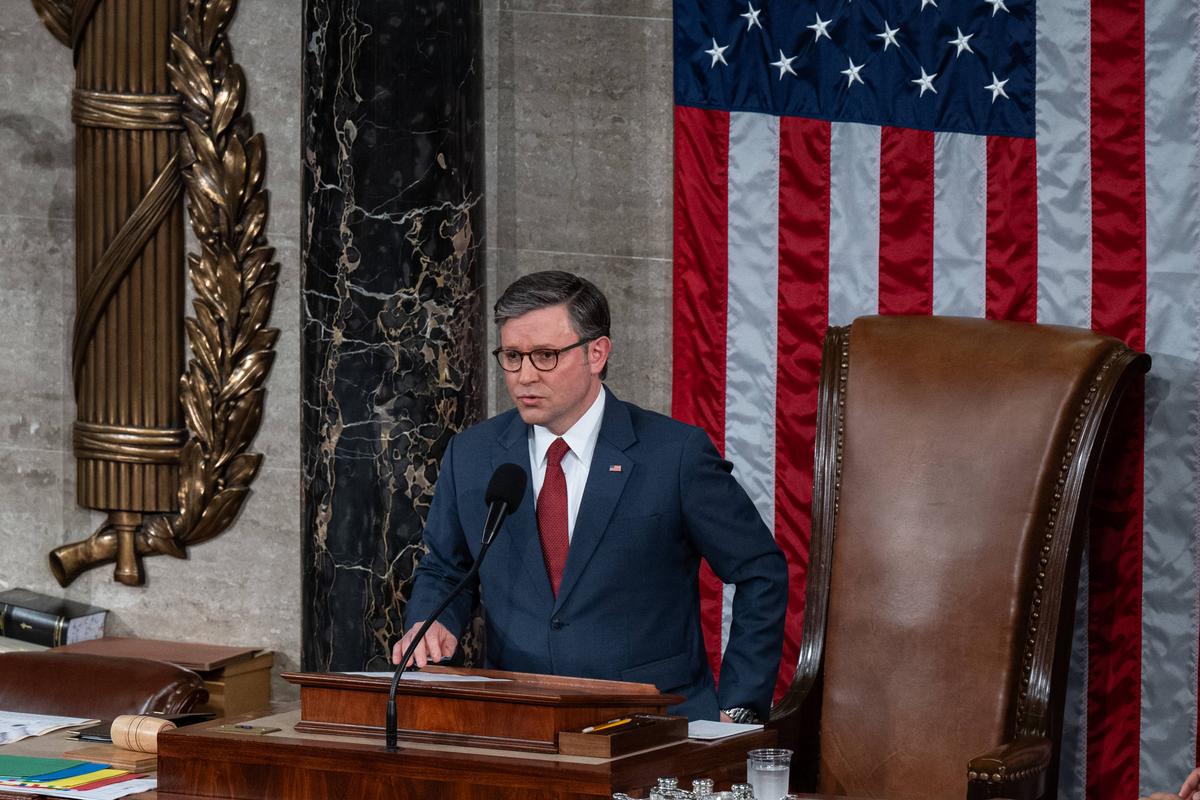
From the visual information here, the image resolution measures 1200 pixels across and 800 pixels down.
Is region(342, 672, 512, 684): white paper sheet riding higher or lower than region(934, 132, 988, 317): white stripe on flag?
lower

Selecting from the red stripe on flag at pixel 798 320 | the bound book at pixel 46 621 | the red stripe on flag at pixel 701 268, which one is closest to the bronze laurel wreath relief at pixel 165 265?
the bound book at pixel 46 621

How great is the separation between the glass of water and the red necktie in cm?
84

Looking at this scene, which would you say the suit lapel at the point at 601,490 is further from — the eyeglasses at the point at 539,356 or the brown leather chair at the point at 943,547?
the brown leather chair at the point at 943,547

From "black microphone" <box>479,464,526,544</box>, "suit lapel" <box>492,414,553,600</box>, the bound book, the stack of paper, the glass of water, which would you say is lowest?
the bound book

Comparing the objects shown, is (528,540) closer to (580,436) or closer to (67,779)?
(580,436)

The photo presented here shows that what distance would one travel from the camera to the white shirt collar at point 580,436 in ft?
9.96

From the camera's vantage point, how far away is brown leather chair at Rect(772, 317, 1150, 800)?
3.57m

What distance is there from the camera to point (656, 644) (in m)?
2.98

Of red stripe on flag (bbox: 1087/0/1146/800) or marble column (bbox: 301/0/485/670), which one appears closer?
red stripe on flag (bbox: 1087/0/1146/800)

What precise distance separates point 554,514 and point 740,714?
53cm

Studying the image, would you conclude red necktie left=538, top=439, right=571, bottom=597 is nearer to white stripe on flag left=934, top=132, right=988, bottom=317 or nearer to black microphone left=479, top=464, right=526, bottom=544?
black microphone left=479, top=464, right=526, bottom=544

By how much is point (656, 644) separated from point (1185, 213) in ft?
6.73

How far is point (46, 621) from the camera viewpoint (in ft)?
15.9

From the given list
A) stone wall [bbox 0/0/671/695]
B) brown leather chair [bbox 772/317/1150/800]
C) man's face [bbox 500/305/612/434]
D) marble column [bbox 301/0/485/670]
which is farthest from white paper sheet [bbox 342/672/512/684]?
stone wall [bbox 0/0/671/695]
